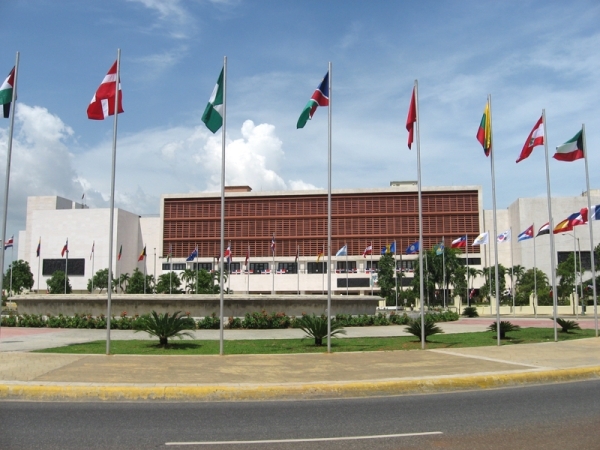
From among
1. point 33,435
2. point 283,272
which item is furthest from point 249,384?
point 283,272

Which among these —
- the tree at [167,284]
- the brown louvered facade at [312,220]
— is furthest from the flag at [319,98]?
the brown louvered facade at [312,220]

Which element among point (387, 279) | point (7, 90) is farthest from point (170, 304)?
point (387, 279)

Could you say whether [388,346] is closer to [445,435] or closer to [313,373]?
[313,373]

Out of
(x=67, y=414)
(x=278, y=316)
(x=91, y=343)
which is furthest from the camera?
(x=278, y=316)

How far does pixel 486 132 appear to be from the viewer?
817 inches

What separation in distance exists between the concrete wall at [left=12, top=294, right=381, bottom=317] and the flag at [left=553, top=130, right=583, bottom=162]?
1491cm

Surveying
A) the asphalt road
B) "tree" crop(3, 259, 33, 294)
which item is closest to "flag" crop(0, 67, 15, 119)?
the asphalt road

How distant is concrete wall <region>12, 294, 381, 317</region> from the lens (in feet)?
110

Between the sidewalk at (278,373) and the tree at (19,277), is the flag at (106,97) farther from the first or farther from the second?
the tree at (19,277)

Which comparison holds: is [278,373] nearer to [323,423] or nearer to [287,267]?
[323,423]

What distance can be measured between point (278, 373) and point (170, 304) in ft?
73.4

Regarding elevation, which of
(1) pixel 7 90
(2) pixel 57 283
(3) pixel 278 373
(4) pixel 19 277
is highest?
(1) pixel 7 90

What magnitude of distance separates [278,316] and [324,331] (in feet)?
37.2

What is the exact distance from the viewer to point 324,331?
19.2m
